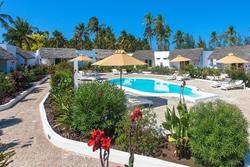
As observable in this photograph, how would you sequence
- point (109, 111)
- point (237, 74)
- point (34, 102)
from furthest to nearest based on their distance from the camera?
point (237, 74)
point (34, 102)
point (109, 111)

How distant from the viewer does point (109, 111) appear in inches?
A: 325

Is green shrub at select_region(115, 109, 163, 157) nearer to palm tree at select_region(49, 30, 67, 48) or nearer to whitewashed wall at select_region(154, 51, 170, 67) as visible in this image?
whitewashed wall at select_region(154, 51, 170, 67)

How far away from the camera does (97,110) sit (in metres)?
8.05

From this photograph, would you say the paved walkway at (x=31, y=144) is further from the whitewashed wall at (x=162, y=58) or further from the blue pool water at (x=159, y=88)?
the whitewashed wall at (x=162, y=58)

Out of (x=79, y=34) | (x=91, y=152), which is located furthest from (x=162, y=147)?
(x=79, y=34)

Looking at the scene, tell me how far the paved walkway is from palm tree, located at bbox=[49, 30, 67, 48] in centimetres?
6179

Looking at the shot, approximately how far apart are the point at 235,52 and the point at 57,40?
47.3m

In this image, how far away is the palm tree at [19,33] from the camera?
5866 cm

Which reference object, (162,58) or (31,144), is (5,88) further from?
(162,58)

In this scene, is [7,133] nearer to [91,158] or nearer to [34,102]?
[91,158]

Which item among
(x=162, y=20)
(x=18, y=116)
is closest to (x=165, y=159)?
(x=18, y=116)

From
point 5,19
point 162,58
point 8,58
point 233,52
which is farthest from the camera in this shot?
point 162,58

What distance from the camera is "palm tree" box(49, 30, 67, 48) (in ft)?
241

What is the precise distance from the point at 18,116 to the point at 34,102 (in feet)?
12.7
